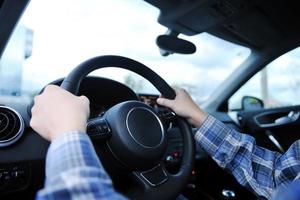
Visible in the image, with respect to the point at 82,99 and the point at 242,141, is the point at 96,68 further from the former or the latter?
the point at 242,141

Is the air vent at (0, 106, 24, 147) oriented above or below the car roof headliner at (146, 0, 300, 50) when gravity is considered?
below

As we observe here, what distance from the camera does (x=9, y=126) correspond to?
951 millimetres

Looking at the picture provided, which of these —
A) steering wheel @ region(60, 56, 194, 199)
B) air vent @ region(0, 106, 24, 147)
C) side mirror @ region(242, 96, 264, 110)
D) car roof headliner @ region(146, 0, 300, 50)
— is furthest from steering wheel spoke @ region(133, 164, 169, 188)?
side mirror @ region(242, 96, 264, 110)

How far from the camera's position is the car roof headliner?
1.74 metres

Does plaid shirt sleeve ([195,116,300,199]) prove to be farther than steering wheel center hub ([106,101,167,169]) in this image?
Yes

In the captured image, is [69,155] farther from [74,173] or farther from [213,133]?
[213,133]

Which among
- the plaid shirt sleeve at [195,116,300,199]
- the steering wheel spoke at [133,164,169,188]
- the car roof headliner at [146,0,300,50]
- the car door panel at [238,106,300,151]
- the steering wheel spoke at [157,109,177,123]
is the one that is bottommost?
the car door panel at [238,106,300,151]

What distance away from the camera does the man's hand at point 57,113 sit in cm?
64

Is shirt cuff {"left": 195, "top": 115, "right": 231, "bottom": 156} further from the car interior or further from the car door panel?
the car door panel

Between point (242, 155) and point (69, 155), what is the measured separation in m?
0.73

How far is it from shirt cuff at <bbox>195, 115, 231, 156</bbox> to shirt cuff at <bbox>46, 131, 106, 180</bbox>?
2.03ft

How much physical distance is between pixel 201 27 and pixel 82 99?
4.62 ft

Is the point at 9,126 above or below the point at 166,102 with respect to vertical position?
below

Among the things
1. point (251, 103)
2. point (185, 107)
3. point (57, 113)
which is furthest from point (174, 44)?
point (251, 103)
